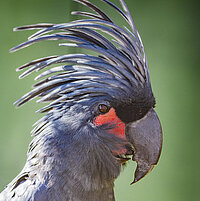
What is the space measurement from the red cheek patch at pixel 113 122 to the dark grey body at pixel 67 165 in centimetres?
3

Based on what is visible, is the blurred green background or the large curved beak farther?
the blurred green background

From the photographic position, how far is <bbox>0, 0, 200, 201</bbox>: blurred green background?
111 inches

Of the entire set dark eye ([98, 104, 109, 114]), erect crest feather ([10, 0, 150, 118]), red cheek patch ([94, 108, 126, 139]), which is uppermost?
erect crest feather ([10, 0, 150, 118])

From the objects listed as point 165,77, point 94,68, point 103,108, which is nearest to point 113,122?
point 103,108

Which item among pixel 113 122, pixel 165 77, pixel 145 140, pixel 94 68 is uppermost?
pixel 94 68

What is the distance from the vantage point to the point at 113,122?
1.28 meters

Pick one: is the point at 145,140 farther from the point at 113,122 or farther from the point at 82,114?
the point at 82,114

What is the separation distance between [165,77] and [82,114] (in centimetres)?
183

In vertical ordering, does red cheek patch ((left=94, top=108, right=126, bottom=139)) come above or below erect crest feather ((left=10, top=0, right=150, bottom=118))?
below

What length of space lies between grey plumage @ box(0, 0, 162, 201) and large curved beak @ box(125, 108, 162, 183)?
0.04 m

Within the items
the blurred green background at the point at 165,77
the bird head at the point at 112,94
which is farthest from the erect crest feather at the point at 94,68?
the blurred green background at the point at 165,77

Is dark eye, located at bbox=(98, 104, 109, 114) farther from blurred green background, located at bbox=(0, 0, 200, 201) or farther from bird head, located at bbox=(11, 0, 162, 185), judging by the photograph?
blurred green background, located at bbox=(0, 0, 200, 201)

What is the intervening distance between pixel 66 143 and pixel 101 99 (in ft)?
0.78

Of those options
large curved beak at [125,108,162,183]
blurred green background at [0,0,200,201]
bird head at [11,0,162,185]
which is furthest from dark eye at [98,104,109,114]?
blurred green background at [0,0,200,201]
